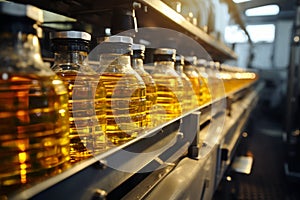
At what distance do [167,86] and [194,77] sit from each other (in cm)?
27

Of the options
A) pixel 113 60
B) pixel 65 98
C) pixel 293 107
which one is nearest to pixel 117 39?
pixel 113 60

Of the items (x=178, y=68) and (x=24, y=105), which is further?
(x=178, y=68)

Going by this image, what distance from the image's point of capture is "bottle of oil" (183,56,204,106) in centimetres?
102

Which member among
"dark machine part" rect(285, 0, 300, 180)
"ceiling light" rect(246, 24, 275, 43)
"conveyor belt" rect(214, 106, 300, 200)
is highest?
"ceiling light" rect(246, 24, 275, 43)

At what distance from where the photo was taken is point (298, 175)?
268 cm

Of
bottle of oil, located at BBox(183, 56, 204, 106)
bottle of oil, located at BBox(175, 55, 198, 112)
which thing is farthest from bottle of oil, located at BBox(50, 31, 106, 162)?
bottle of oil, located at BBox(183, 56, 204, 106)

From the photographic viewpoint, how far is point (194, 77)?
104 centimetres

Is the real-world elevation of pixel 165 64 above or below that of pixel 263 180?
above

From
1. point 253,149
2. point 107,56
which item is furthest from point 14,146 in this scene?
point 253,149

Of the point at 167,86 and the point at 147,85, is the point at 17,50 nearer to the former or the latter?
the point at 147,85

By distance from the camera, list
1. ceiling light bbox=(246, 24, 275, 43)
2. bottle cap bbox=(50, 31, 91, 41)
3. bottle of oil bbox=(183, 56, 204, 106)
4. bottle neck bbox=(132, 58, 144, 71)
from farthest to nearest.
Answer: ceiling light bbox=(246, 24, 275, 43), bottle of oil bbox=(183, 56, 204, 106), bottle neck bbox=(132, 58, 144, 71), bottle cap bbox=(50, 31, 91, 41)

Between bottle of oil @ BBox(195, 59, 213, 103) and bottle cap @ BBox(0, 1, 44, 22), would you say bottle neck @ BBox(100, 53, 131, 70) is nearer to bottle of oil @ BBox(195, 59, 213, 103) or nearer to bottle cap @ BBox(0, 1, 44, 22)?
bottle cap @ BBox(0, 1, 44, 22)

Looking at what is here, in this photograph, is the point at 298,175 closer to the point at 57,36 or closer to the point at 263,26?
the point at 57,36

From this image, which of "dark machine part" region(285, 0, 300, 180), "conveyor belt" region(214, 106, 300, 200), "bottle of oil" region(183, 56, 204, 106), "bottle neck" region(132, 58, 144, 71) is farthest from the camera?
"dark machine part" region(285, 0, 300, 180)
